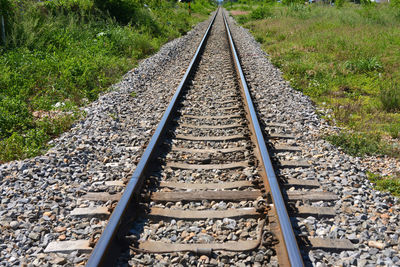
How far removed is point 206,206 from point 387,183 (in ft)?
6.44

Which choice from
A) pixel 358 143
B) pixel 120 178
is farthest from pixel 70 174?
pixel 358 143

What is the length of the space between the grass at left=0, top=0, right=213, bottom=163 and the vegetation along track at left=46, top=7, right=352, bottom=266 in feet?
6.10

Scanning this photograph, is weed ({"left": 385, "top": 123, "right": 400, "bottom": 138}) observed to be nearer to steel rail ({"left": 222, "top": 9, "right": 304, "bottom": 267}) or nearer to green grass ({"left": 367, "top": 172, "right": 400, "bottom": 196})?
green grass ({"left": 367, "top": 172, "right": 400, "bottom": 196})

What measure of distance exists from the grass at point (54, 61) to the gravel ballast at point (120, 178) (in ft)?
1.47

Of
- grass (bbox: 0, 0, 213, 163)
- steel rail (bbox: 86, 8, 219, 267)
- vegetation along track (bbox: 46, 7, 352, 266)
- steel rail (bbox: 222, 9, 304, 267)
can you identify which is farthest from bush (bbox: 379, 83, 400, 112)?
grass (bbox: 0, 0, 213, 163)

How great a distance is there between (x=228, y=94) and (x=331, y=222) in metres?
4.10

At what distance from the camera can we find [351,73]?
8109mm

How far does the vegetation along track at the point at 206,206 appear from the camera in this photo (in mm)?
2479

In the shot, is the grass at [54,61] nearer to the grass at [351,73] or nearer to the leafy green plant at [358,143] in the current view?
the leafy green plant at [358,143]

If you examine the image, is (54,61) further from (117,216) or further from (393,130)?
(393,130)

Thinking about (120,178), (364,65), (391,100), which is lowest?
(120,178)

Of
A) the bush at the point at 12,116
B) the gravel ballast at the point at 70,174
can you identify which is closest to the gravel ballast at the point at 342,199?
the gravel ballast at the point at 70,174

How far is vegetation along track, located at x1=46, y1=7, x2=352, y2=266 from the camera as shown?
8.13ft

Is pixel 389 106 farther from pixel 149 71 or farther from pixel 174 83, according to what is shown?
pixel 149 71
